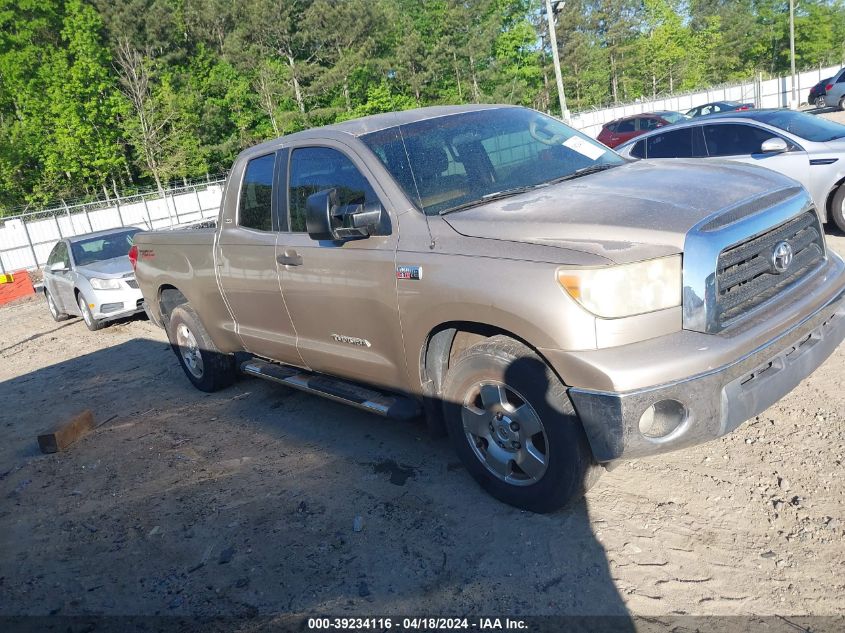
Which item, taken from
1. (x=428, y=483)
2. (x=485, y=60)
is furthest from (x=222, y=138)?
(x=428, y=483)

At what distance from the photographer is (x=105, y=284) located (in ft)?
36.0

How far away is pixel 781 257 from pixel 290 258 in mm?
2865

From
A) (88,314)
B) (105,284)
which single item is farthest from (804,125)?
(88,314)

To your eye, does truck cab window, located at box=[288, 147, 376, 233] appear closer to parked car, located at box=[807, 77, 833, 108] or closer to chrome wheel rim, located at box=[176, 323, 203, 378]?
chrome wheel rim, located at box=[176, 323, 203, 378]

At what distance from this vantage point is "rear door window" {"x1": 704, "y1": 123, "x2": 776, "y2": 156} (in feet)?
28.4

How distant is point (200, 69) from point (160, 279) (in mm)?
52484

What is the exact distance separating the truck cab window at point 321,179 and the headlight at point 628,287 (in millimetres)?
1529

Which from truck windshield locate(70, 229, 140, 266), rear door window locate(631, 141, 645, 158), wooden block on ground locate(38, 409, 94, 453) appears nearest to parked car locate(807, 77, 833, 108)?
rear door window locate(631, 141, 645, 158)

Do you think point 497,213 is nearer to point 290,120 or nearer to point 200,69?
point 290,120

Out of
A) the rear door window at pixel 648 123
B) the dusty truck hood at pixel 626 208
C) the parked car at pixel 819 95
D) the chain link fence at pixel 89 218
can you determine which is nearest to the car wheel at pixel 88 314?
the dusty truck hood at pixel 626 208

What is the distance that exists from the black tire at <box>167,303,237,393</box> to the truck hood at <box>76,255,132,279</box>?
4.98 m

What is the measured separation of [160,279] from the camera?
6484 mm

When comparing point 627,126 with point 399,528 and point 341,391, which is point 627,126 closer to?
point 341,391

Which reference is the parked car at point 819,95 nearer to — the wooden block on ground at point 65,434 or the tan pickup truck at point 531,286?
the tan pickup truck at point 531,286
